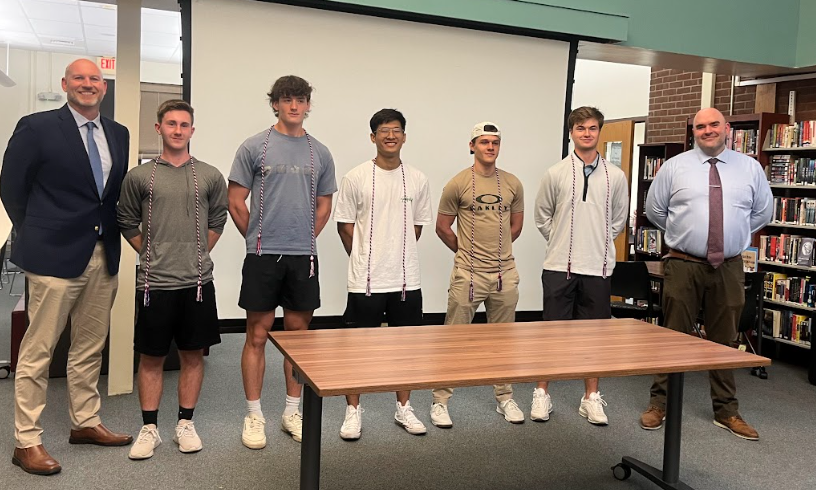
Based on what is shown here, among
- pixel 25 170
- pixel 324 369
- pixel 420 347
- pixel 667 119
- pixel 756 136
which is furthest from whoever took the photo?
pixel 667 119

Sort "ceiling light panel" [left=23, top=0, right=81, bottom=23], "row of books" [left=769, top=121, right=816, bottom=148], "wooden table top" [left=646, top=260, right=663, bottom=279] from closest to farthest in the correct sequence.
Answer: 1. "wooden table top" [left=646, top=260, right=663, bottom=279]
2. "row of books" [left=769, top=121, right=816, bottom=148]
3. "ceiling light panel" [left=23, top=0, right=81, bottom=23]

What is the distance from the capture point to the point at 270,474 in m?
3.04

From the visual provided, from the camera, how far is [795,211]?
18.9 ft

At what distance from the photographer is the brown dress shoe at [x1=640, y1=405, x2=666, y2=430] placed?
388cm

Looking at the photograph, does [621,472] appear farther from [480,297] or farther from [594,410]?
[480,297]

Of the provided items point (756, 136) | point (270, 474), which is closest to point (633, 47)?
point (756, 136)

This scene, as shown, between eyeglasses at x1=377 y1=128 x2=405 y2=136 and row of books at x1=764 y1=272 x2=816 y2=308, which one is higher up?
eyeglasses at x1=377 y1=128 x2=405 y2=136

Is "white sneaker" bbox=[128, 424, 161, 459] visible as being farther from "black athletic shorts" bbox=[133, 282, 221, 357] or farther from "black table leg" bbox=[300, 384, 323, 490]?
"black table leg" bbox=[300, 384, 323, 490]

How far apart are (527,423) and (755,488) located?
1.16 meters

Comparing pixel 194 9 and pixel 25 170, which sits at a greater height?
pixel 194 9

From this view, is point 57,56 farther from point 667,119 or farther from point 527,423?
point 527,423

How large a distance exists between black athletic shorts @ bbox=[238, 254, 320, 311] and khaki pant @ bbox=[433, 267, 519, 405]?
2.54 feet

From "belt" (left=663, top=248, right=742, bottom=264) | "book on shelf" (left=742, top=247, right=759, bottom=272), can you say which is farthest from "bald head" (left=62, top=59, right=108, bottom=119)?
"book on shelf" (left=742, top=247, right=759, bottom=272)

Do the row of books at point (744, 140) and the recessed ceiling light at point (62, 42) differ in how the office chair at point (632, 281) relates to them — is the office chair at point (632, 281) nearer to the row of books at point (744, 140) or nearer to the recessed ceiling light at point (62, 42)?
the row of books at point (744, 140)
